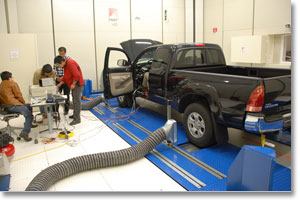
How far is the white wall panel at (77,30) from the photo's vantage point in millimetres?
9211

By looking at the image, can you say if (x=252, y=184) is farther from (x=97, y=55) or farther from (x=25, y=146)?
(x=97, y=55)

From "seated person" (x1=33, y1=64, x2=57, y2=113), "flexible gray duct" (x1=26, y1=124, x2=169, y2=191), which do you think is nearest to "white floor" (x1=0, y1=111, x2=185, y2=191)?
"flexible gray duct" (x1=26, y1=124, x2=169, y2=191)

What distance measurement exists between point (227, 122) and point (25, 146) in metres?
3.68

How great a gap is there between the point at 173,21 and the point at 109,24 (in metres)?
2.99

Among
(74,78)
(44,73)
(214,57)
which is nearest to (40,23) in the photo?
(44,73)

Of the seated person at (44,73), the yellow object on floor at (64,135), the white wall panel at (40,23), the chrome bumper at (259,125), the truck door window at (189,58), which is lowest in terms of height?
the yellow object on floor at (64,135)

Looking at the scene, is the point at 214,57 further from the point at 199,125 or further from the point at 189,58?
the point at 199,125

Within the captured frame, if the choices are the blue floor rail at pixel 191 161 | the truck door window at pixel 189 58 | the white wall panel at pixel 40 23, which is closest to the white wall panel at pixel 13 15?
the white wall panel at pixel 40 23

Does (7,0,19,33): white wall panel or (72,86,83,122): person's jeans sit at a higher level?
(7,0,19,33): white wall panel

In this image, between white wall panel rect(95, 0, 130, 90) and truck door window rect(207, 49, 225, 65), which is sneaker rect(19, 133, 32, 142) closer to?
truck door window rect(207, 49, 225, 65)

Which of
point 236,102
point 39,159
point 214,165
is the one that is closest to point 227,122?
point 236,102

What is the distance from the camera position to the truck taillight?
3.34 m

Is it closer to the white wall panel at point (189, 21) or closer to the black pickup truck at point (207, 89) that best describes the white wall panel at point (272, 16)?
the white wall panel at point (189, 21)

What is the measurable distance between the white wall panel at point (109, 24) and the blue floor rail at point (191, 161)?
481 cm
